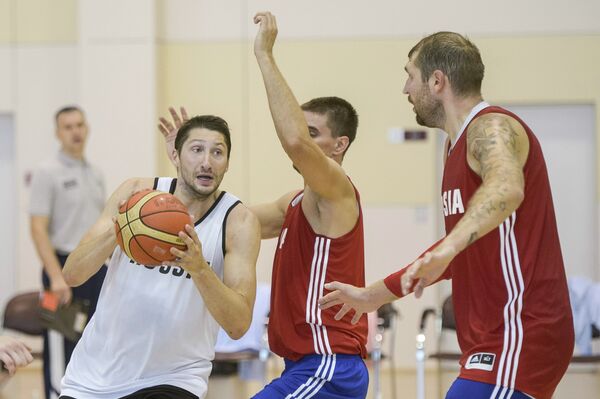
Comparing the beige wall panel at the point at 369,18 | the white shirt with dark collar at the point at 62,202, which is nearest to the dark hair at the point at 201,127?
the white shirt with dark collar at the point at 62,202

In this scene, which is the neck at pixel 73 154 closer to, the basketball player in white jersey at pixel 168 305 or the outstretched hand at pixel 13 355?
the basketball player in white jersey at pixel 168 305

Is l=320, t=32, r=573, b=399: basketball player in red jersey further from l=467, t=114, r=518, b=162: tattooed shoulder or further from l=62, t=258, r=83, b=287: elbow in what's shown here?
l=62, t=258, r=83, b=287: elbow

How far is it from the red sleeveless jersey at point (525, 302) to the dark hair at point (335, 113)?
135 cm

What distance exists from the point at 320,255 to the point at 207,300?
0.63 m

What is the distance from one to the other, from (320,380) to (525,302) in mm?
1165

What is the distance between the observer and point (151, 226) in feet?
11.8

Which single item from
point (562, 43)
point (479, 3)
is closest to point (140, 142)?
point (479, 3)

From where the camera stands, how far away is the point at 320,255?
414 centimetres

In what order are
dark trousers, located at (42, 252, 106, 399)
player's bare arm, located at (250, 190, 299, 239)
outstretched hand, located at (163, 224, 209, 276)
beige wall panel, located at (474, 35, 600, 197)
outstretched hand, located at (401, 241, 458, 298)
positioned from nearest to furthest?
outstretched hand, located at (401, 241, 458, 298) < outstretched hand, located at (163, 224, 209, 276) < player's bare arm, located at (250, 190, 299, 239) < dark trousers, located at (42, 252, 106, 399) < beige wall panel, located at (474, 35, 600, 197)

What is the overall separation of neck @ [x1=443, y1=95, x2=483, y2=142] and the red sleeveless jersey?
0.20 meters

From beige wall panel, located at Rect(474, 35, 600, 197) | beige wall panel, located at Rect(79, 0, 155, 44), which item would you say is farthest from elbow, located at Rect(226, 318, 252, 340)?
beige wall panel, located at Rect(474, 35, 600, 197)

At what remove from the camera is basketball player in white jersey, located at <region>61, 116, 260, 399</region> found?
381cm

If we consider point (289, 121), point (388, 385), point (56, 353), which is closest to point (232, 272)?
point (289, 121)

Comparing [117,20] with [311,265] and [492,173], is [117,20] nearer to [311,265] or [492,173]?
[311,265]
